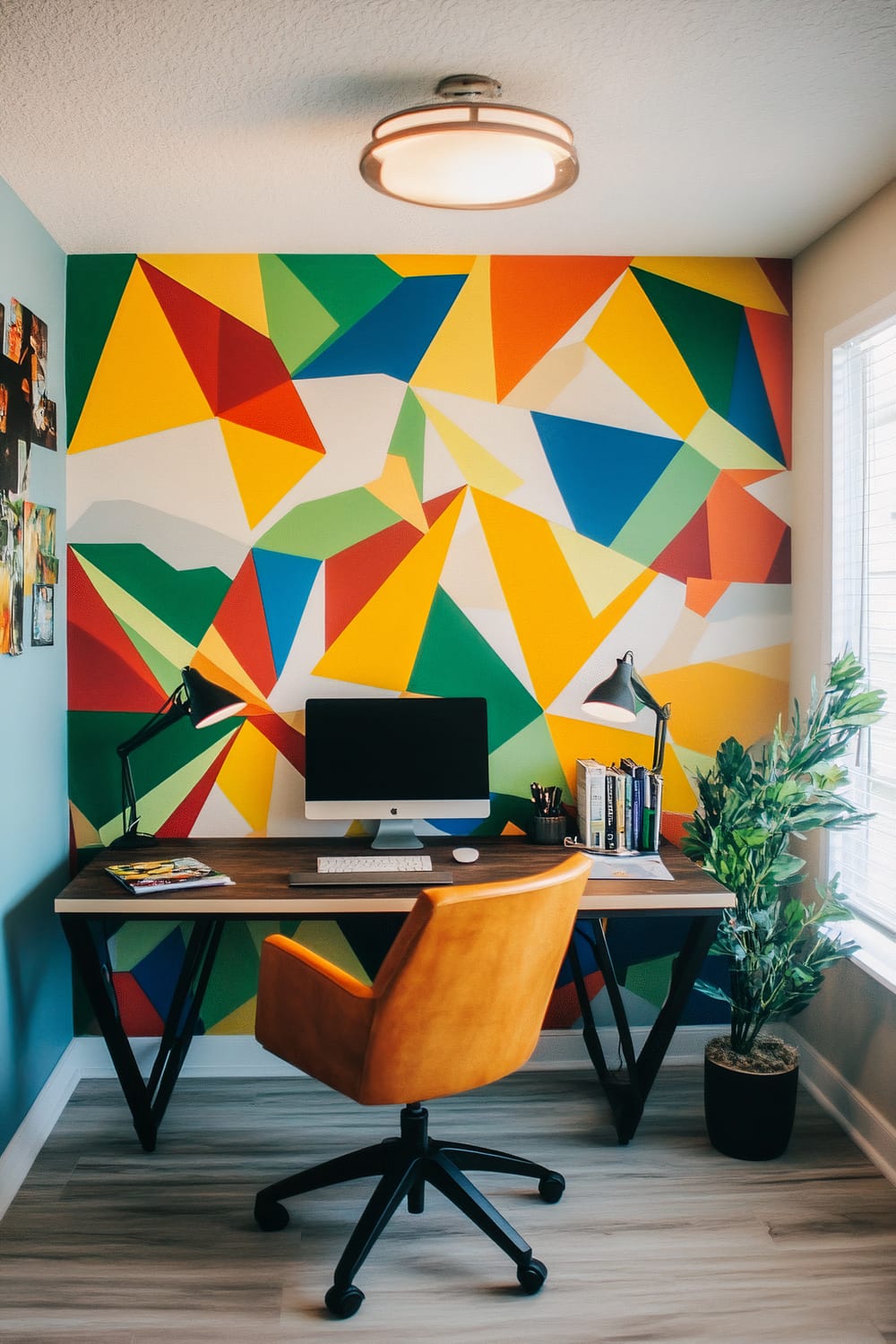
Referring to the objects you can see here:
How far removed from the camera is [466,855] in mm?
2955

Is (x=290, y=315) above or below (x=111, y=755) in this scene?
above

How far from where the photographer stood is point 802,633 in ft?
10.7

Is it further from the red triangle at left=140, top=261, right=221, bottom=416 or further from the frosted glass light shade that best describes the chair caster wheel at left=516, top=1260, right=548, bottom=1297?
the red triangle at left=140, top=261, right=221, bottom=416

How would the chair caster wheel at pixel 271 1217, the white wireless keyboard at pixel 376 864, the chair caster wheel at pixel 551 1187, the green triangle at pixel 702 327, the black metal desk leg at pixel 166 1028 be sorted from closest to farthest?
the chair caster wheel at pixel 271 1217
the chair caster wheel at pixel 551 1187
the black metal desk leg at pixel 166 1028
the white wireless keyboard at pixel 376 864
the green triangle at pixel 702 327

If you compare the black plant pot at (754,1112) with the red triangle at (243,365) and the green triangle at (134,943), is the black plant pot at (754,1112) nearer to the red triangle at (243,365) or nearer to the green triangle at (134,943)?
the green triangle at (134,943)

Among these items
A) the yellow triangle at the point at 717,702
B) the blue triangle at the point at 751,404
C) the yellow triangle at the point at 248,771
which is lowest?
the yellow triangle at the point at 248,771

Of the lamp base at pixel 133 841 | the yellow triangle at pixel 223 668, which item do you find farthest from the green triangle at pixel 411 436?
the lamp base at pixel 133 841

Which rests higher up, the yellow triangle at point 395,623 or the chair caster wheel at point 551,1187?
the yellow triangle at point 395,623

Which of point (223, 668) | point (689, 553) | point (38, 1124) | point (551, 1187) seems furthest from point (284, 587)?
point (551, 1187)

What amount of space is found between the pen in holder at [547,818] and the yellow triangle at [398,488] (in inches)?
37.0

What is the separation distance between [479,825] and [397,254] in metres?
1.82

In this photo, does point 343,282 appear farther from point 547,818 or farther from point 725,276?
point 547,818

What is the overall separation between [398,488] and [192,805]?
1.20m

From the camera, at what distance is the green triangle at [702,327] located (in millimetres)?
3309
